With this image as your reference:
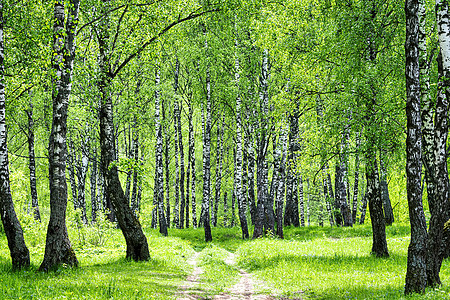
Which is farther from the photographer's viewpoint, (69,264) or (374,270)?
(374,270)

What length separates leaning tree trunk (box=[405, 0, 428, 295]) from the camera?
780cm

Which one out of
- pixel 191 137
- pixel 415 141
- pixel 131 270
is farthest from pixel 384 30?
pixel 191 137

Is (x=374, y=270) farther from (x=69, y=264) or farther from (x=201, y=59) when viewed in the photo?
(x=201, y=59)

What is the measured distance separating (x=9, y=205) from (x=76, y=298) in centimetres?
470

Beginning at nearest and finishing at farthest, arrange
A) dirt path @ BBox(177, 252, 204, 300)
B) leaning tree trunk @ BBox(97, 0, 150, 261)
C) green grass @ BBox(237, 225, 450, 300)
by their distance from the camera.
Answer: dirt path @ BBox(177, 252, 204, 300)
green grass @ BBox(237, 225, 450, 300)
leaning tree trunk @ BBox(97, 0, 150, 261)

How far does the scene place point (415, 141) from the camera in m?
7.90

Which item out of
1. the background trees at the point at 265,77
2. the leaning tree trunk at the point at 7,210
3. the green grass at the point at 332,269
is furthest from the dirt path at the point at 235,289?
the leaning tree trunk at the point at 7,210

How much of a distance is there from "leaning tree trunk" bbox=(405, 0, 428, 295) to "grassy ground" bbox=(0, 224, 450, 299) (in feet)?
1.53

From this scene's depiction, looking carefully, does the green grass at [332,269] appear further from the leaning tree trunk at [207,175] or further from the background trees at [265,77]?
the leaning tree trunk at [207,175]

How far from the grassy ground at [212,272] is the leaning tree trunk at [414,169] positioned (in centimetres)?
47

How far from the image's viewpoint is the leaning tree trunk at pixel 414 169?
307 inches

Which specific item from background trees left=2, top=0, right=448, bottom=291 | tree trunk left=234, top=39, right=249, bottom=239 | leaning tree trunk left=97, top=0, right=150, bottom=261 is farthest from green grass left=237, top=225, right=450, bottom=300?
tree trunk left=234, top=39, right=249, bottom=239

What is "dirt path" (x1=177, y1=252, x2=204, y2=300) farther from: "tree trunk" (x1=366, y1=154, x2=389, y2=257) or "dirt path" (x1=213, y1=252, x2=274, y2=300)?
"tree trunk" (x1=366, y1=154, x2=389, y2=257)

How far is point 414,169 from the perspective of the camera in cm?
788
